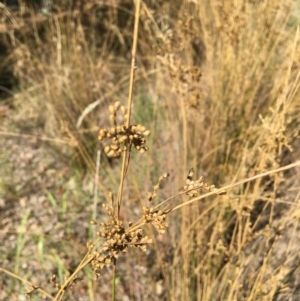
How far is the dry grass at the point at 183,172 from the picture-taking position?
39.6 inches

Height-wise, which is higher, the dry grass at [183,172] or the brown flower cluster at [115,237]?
the dry grass at [183,172]

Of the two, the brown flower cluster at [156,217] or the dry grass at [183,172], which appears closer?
the brown flower cluster at [156,217]

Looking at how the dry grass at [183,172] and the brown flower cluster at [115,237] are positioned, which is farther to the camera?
the dry grass at [183,172]

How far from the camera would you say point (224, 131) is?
1.39 m

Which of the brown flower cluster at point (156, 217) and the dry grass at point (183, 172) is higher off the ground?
the dry grass at point (183, 172)

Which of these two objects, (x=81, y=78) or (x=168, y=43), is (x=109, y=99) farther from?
(x=168, y=43)

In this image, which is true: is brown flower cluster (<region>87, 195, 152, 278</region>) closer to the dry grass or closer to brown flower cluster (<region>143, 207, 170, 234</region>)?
brown flower cluster (<region>143, 207, 170, 234</region>)

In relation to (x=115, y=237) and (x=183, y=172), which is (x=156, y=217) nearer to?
(x=115, y=237)

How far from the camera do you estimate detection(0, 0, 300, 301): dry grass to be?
1.01 metres

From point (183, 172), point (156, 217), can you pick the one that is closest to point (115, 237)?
point (156, 217)

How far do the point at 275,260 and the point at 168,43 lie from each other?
2.30 feet

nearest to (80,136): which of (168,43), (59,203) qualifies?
(59,203)

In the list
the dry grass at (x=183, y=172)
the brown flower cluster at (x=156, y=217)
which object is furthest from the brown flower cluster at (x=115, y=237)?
the dry grass at (x=183, y=172)

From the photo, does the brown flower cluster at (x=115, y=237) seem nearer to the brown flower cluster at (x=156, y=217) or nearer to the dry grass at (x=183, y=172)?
the brown flower cluster at (x=156, y=217)
